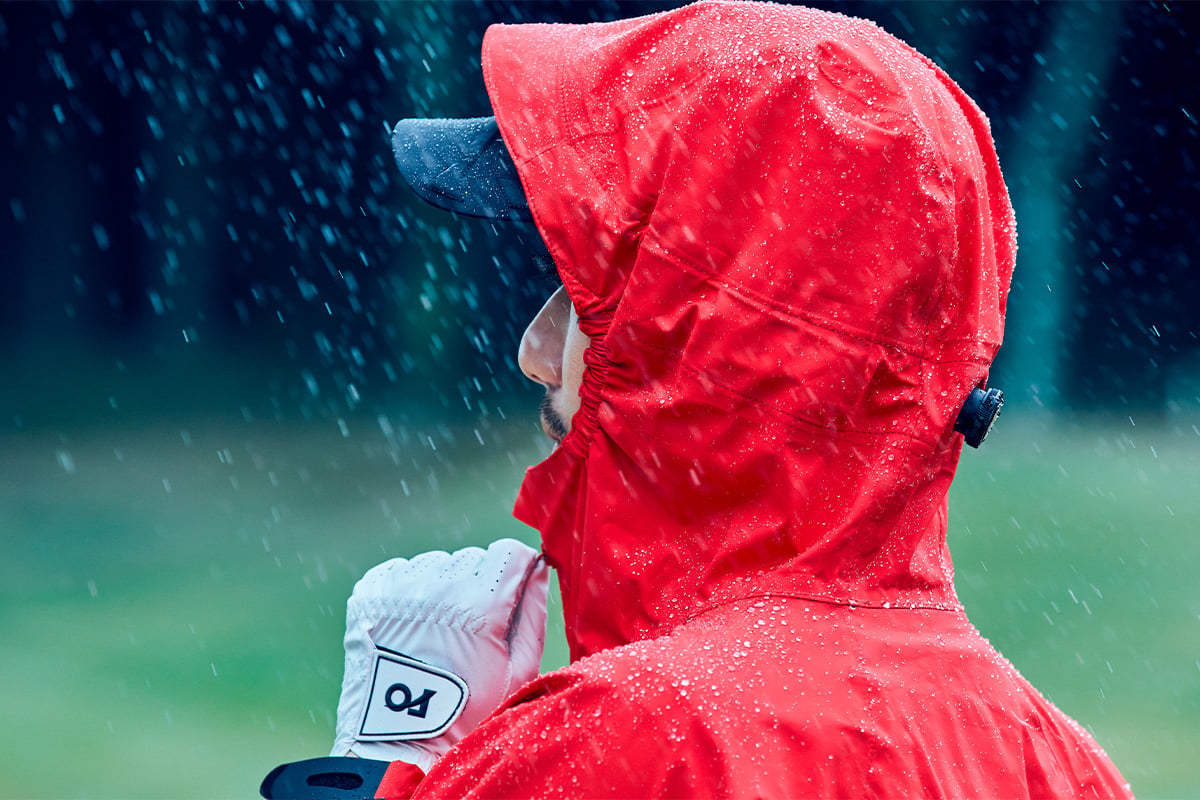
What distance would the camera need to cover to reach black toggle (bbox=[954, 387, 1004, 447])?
1037 millimetres

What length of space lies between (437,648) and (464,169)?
2.03 ft

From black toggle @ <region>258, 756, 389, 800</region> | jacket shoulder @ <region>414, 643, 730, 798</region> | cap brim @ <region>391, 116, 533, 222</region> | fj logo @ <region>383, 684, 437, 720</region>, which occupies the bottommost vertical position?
fj logo @ <region>383, 684, 437, 720</region>

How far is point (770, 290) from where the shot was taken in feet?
3.42

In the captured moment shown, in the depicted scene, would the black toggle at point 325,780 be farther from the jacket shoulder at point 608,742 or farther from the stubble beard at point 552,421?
the stubble beard at point 552,421

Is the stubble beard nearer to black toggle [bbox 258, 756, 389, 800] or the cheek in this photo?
the cheek

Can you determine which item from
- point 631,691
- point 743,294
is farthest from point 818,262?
point 631,691

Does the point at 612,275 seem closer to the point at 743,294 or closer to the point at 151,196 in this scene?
the point at 743,294

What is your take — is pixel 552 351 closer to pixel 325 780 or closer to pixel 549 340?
pixel 549 340

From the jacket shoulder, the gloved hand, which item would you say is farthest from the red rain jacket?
the gloved hand

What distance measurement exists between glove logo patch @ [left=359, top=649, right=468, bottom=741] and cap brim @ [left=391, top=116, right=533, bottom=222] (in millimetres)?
599

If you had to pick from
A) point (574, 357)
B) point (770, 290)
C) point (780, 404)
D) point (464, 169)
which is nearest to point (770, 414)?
point (780, 404)

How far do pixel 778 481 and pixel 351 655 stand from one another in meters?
0.74

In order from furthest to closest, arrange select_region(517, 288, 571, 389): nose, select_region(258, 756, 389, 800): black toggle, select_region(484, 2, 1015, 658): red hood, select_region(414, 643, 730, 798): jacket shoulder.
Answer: select_region(517, 288, 571, 389): nose, select_region(258, 756, 389, 800): black toggle, select_region(484, 2, 1015, 658): red hood, select_region(414, 643, 730, 798): jacket shoulder

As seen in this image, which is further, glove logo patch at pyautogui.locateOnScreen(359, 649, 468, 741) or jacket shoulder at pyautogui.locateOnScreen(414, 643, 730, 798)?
glove logo patch at pyautogui.locateOnScreen(359, 649, 468, 741)
